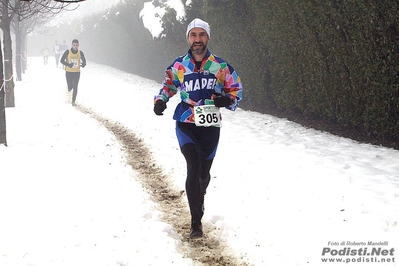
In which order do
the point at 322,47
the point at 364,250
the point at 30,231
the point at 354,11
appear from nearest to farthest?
the point at 364,250 < the point at 30,231 < the point at 354,11 < the point at 322,47

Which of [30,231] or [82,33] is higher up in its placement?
[82,33]

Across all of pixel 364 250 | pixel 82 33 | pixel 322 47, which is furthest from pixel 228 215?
pixel 82 33

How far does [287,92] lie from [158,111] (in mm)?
6341

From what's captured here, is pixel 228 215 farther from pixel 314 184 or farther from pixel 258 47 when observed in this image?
pixel 258 47

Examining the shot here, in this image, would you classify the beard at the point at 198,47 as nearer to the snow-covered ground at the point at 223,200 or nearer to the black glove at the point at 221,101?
the black glove at the point at 221,101

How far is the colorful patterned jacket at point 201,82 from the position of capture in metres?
4.48

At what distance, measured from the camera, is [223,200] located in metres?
5.41

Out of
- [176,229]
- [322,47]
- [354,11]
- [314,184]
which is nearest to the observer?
[176,229]

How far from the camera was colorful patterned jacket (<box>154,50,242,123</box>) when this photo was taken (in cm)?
448

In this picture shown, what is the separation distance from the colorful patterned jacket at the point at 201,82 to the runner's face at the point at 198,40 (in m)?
0.09

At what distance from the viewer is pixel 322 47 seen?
28.3 ft

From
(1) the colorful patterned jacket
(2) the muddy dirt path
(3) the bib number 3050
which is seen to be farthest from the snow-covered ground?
(1) the colorful patterned jacket

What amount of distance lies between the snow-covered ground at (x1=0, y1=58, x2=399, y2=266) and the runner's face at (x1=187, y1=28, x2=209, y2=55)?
191 cm

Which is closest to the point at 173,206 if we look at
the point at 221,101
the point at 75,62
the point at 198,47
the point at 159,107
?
the point at 159,107
